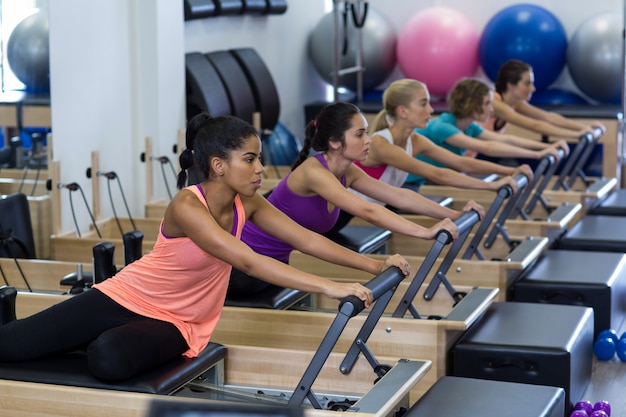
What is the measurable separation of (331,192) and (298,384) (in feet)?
3.17

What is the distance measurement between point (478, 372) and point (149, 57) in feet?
9.42

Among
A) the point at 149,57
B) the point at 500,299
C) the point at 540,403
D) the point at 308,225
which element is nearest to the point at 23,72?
the point at 149,57

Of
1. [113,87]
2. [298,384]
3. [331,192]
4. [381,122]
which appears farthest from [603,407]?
[113,87]

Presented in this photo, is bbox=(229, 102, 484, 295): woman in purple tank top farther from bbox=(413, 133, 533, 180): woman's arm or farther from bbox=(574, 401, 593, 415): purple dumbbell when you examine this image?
bbox=(413, 133, 533, 180): woman's arm

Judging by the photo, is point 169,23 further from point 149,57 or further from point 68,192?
point 68,192

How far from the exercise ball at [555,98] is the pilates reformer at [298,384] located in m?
5.00

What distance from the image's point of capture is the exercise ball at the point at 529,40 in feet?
24.3

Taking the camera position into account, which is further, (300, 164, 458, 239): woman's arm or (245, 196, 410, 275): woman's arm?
(300, 164, 458, 239): woman's arm

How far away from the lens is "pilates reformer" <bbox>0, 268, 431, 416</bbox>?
2.55 m

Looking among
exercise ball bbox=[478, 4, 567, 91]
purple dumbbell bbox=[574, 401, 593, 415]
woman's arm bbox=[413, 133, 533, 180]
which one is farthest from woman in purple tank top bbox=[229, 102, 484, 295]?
exercise ball bbox=[478, 4, 567, 91]

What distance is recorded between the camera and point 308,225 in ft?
12.3

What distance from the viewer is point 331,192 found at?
3.49 metres

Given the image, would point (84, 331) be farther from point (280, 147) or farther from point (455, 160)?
point (280, 147)

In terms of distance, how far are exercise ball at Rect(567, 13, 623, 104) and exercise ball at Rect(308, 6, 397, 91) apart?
1343 mm
